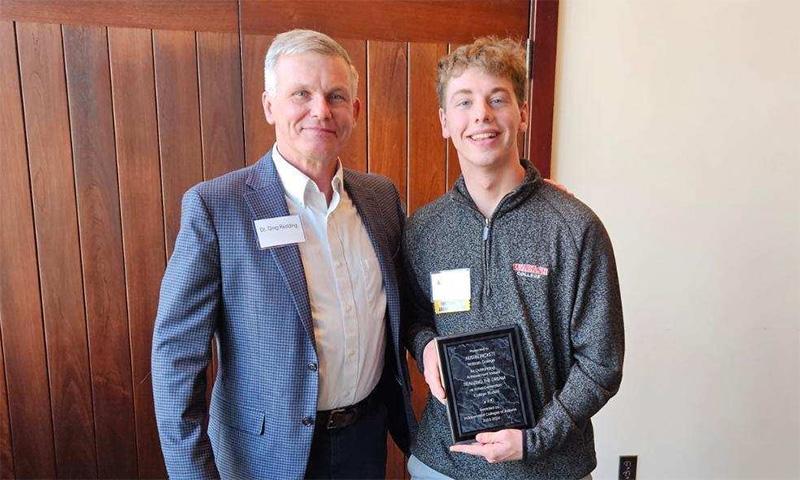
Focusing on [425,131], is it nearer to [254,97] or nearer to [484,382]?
[254,97]

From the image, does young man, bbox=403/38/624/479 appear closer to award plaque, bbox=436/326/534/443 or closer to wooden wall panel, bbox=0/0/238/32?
award plaque, bbox=436/326/534/443

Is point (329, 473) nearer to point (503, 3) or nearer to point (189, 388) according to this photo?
point (189, 388)

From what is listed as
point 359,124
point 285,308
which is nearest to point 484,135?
point 285,308

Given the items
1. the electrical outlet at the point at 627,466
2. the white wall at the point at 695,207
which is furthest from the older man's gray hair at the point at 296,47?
the electrical outlet at the point at 627,466

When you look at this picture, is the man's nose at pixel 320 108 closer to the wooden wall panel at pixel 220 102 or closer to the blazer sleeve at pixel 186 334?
the blazer sleeve at pixel 186 334

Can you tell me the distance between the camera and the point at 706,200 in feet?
6.82

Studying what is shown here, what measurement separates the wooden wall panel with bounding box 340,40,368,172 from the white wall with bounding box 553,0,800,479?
722mm

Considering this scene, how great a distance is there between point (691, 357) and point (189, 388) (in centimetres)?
194

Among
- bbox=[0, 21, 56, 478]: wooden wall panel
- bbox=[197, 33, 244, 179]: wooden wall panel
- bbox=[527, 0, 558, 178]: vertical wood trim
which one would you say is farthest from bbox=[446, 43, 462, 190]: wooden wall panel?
bbox=[0, 21, 56, 478]: wooden wall panel

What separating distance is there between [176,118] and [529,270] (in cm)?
126

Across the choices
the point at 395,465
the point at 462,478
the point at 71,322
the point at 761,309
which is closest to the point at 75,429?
the point at 71,322

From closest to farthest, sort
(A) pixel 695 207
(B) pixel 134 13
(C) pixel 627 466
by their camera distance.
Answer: (B) pixel 134 13 → (A) pixel 695 207 → (C) pixel 627 466

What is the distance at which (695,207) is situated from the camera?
2.08 m

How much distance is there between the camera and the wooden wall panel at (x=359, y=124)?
1.86 metres
